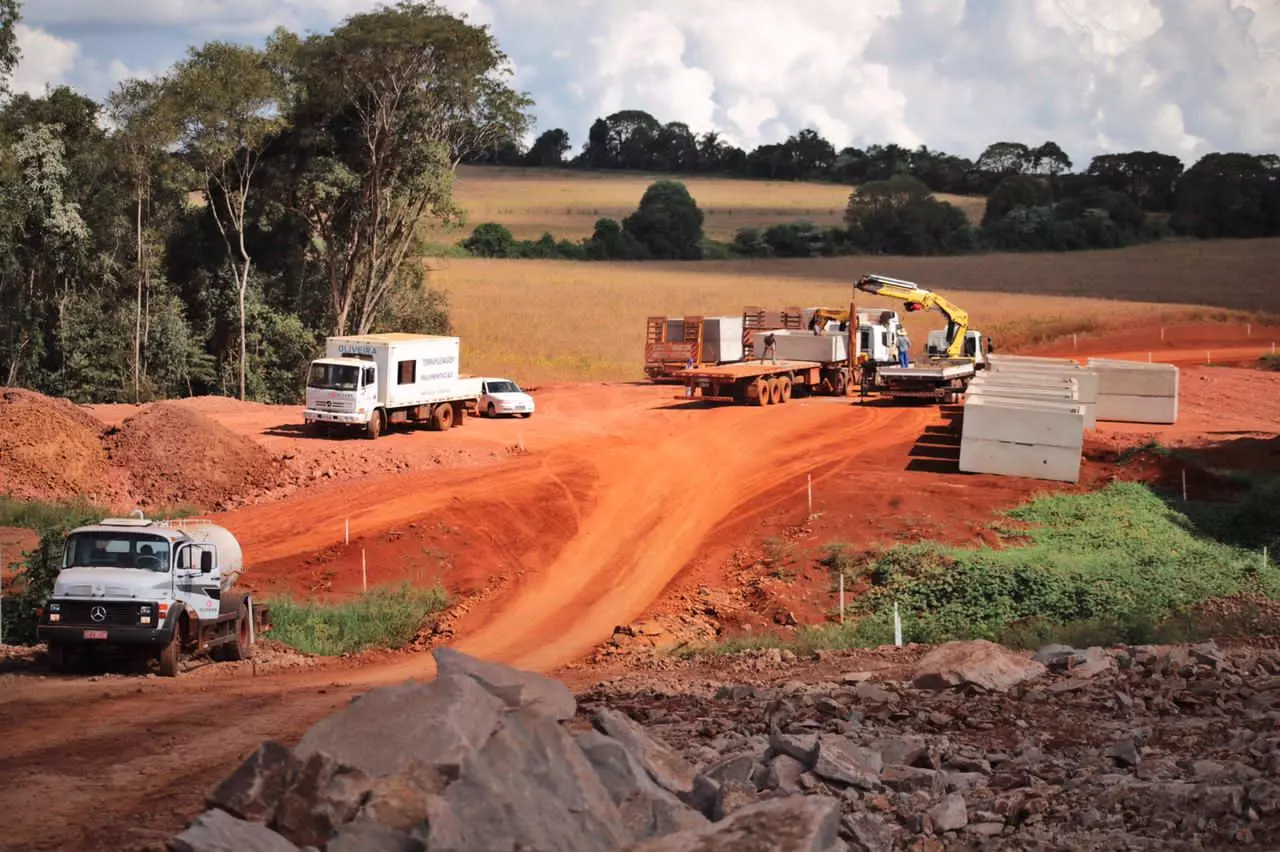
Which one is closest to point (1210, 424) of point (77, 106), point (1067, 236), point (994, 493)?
point (994, 493)

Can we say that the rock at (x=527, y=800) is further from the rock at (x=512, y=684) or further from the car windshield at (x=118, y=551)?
the car windshield at (x=118, y=551)

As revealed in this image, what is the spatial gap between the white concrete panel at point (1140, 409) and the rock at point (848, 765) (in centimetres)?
3424

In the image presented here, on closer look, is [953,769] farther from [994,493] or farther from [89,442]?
[89,442]

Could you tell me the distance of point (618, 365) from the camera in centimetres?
6391

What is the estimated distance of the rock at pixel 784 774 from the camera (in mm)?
10773

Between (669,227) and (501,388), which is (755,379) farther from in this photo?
(669,227)

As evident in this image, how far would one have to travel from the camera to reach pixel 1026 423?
33875 mm

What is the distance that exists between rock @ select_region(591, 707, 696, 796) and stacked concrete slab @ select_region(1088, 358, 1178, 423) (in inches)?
1391

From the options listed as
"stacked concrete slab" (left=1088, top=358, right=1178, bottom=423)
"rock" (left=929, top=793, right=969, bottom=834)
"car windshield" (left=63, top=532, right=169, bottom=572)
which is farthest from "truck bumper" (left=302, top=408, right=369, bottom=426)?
"rock" (left=929, top=793, right=969, bottom=834)

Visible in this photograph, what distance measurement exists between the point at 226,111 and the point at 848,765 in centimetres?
4230

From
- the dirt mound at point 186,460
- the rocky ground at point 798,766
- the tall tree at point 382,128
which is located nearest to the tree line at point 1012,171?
the tall tree at point 382,128

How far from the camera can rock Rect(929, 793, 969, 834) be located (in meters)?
10.4

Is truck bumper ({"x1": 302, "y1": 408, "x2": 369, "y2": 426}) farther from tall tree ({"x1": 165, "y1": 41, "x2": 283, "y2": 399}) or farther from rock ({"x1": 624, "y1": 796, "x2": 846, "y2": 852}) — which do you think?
rock ({"x1": 624, "y1": 796, "x2": 846, "y2": 852})


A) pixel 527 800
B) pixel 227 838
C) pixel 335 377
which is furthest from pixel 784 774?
pixel 335 377
